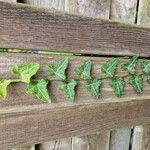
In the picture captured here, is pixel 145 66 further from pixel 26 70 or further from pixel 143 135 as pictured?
pixel 26 70

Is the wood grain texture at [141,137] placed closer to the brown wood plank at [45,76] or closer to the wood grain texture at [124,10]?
the brown wood plank at [45,76]

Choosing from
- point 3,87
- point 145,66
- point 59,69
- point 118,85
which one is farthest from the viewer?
point 145,66

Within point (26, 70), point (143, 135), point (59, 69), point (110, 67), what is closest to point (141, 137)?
point (143, 135)

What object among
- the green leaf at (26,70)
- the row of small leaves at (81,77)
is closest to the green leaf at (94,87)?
the row of small leaves at (81,77)

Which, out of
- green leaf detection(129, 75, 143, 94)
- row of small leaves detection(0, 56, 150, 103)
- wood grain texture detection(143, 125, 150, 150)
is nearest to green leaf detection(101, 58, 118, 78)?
row of small leaves detection(0, 56, 150, 103)

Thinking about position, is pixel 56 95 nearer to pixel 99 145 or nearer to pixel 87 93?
pixel 87 93

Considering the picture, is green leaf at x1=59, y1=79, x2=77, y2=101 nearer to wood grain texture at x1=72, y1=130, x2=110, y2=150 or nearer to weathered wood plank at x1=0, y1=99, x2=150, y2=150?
weathered wood plank at x1=0, y1=99, x2=150, y2=150

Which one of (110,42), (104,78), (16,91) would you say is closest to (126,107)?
(104,78)
